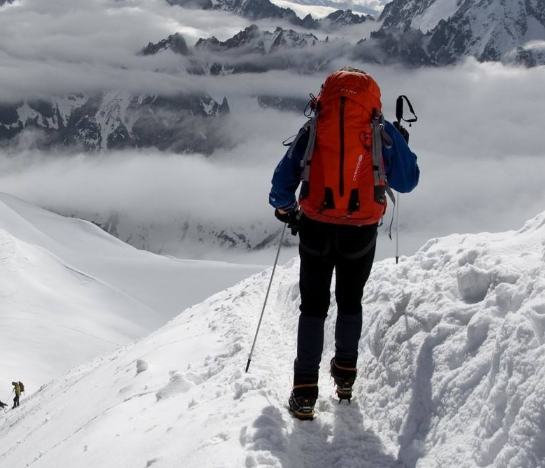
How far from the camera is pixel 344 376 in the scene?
6.16 meters

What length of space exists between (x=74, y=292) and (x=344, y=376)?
277 ft

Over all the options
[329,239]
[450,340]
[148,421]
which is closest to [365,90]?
[329,239]

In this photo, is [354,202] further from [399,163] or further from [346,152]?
[399,163]

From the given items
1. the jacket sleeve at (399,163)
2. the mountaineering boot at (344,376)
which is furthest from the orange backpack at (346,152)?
the mountaineering boot at (344,376)

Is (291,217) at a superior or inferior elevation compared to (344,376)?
superior

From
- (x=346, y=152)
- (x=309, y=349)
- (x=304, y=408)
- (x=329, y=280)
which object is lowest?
(x=304, y=408)

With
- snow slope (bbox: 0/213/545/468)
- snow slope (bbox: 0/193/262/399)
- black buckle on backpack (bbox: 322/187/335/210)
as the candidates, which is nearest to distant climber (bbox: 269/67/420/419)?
black buckle on backpack (bbox: 322/187/335/210)

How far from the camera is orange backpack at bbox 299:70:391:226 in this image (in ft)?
17.0

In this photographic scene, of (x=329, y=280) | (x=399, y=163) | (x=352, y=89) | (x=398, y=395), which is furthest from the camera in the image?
Result: (x=398, y=395)

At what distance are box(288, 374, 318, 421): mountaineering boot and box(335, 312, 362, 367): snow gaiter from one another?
0.43 metres

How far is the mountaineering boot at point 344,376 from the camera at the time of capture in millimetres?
6152

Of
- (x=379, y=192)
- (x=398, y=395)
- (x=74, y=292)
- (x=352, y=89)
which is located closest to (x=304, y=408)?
(x=398, y=395)

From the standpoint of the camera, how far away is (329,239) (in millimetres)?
5512

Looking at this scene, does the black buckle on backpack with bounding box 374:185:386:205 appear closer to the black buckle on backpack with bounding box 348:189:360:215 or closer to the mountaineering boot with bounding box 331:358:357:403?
the black buckle on backpack with bounding box 348:189:360:215
